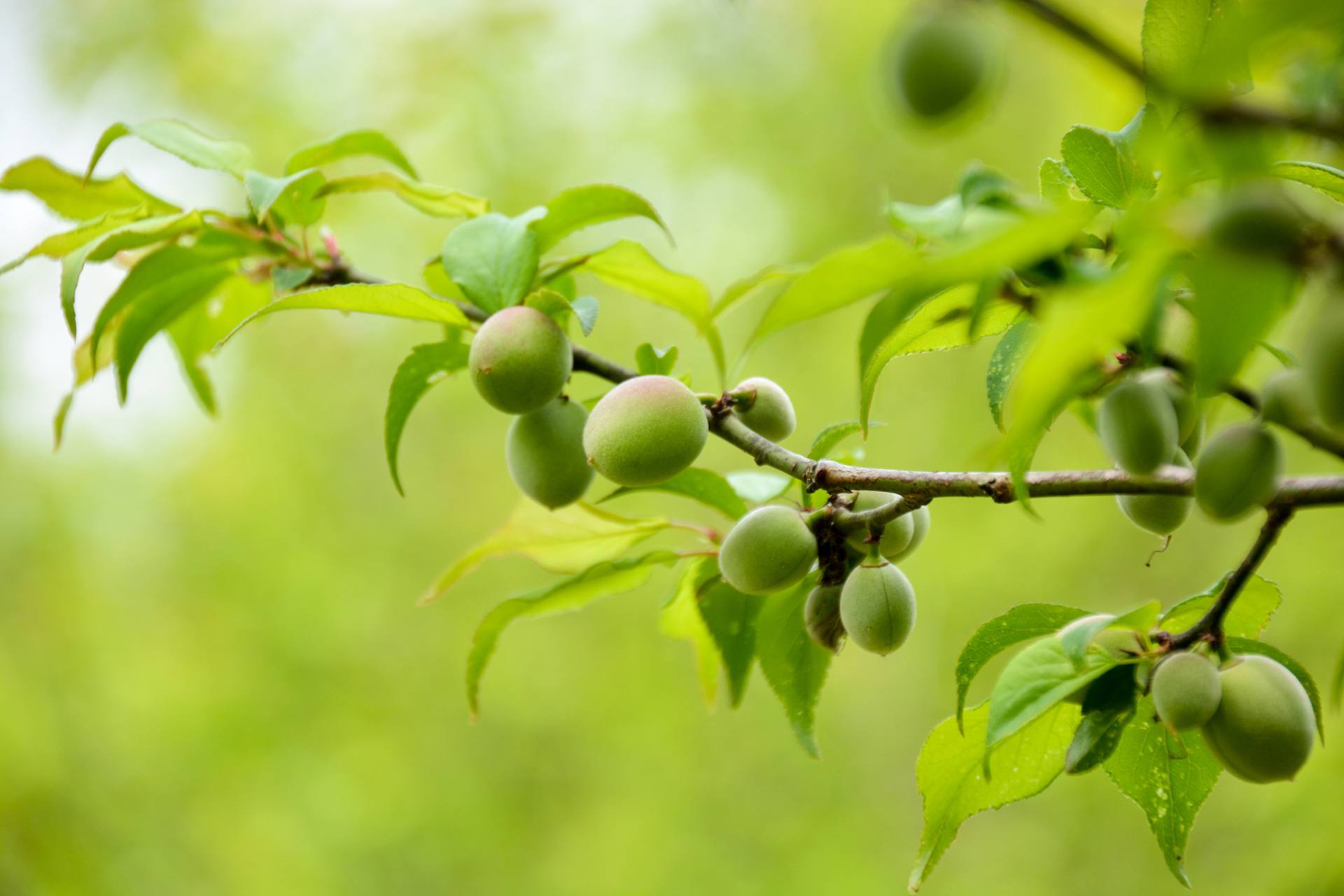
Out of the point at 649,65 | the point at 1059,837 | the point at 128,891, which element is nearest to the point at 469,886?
the point at 128,891

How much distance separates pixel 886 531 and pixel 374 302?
30 cm

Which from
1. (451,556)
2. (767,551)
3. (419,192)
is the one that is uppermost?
(419,192)

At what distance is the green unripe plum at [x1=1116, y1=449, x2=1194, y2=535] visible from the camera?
493mm


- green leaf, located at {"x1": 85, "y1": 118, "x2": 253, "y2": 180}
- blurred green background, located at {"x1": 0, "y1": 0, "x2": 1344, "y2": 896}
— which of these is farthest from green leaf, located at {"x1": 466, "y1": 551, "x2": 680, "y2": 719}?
blurred green background, located at {"x1": 0, "y1": 0, "x2": 1344, "y2": 896}

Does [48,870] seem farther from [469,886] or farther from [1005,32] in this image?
[1005,32]

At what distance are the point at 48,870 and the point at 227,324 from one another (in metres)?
2.95

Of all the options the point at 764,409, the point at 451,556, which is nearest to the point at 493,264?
the point at 764,409

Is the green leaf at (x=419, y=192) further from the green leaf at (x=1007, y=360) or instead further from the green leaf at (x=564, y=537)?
the green leaf at (x=1007, y=360)

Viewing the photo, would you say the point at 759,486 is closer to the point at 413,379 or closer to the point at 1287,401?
the point at 413,379

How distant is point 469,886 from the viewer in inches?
132

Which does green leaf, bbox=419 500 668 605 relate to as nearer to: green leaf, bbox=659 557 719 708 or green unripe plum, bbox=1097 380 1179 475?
green leaf, bbox=659 557 719 708

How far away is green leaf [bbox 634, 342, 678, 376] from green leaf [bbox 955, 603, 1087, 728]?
8.9 inches

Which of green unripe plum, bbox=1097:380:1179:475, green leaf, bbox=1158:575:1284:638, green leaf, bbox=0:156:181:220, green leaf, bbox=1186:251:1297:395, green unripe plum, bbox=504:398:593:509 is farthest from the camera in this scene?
green leaf, bbox=0:156:181:220

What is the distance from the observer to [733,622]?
24.6 inches
